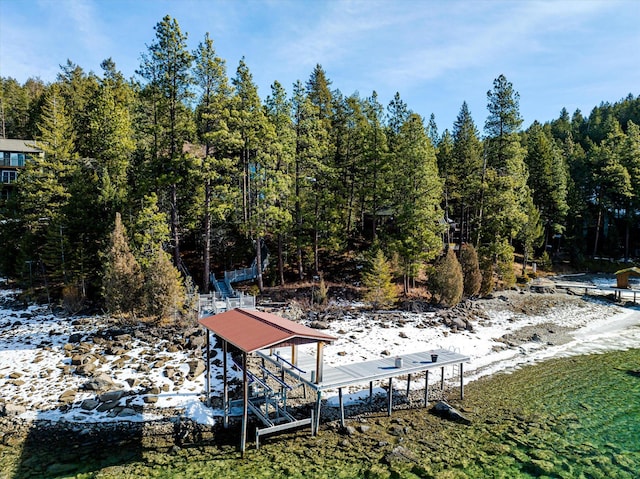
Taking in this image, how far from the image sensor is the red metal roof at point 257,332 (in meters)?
11.8

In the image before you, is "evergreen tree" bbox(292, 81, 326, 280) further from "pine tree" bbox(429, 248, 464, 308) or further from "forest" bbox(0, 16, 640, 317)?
"pine tree" bbox(429, 248, 464, 308)

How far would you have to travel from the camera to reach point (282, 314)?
2288 centimetres

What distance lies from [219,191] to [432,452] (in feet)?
63.9

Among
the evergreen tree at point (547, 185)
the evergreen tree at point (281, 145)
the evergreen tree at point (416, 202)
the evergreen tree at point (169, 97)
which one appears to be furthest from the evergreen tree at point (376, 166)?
the evergreen tree at point (547, 185)

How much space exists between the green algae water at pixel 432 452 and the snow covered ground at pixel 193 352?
2.15 m

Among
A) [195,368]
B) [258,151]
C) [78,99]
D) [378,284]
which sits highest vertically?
[78,99]

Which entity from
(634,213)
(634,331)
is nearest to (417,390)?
(634,331)

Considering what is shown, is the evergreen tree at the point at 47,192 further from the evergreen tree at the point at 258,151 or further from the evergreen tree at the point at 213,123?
the evergreen tree at the point at 258,151

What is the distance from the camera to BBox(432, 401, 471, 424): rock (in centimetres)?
1396

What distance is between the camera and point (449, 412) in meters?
14.3

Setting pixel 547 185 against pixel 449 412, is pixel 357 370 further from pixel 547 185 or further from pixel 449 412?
pixel 547 185

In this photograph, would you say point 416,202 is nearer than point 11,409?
No

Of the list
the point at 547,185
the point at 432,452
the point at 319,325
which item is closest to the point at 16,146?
the point at 319,325

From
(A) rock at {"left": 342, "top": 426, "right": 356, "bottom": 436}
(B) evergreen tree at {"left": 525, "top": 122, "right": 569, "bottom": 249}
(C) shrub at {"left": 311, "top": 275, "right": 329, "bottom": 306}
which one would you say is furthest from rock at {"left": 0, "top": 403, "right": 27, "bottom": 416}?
(B) evergreen tree at {"left": 525, "top": 122, "right": 569, "bottom": 249}
